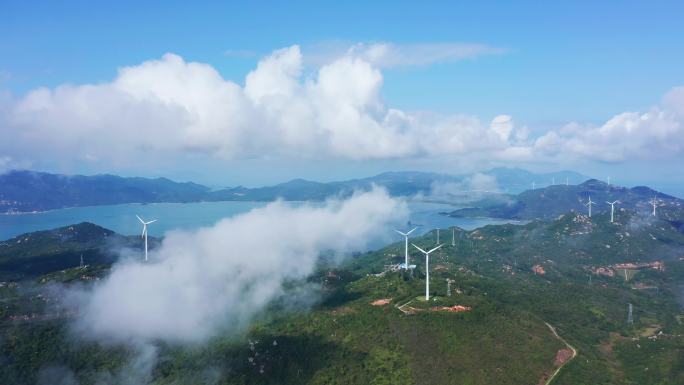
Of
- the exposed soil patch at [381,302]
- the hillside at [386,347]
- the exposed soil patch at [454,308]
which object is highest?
the exposed soil patch at [454,308]

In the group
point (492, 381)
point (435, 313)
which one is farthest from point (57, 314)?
point (492, 381)

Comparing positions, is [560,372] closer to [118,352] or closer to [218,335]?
[218,335]

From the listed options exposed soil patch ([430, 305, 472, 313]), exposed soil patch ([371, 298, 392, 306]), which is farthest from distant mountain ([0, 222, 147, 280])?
exposed soil patch ([430, 305, 472, 313])

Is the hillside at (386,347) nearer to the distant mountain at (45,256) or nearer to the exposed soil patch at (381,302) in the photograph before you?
the exposed soil patch at (381,302)

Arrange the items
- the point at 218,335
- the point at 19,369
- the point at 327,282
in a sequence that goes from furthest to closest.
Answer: the point at 327,282
the point at 218,335
the point at 19,369

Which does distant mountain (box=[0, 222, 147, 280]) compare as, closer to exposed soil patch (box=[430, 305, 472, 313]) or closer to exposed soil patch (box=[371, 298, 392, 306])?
exposed soil patch (box=[371, 298, 392, 306])

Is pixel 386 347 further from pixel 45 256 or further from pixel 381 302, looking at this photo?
pixel 45 256

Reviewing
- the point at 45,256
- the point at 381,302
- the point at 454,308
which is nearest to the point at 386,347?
the point at 454,308

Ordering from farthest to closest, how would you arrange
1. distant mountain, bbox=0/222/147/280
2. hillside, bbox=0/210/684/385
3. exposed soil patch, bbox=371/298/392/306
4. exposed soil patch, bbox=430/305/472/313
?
1. distant mountain, bbox=0/222/147/280
2. exposed soil patch, bbox=371/298/392/306
3. exposed soil patch, bbox=430/305/472/313
4. hillside, bbox=0/210/684/385

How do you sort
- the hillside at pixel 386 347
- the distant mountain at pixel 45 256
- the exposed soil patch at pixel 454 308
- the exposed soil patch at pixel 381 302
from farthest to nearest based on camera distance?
the distant mountain at pixel 45 256, the exposed soil patch at pixel 381 302, the exposed soil patch at pixel 454 308, the hillside at pixel 386 347

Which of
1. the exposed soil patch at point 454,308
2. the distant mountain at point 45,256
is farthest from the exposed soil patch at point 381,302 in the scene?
the distant mountain at point 45,256

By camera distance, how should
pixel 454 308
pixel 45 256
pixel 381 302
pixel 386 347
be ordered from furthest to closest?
pixel 45 256 < pixel 381 302 < pixel 454 308 < pixel 386 347
